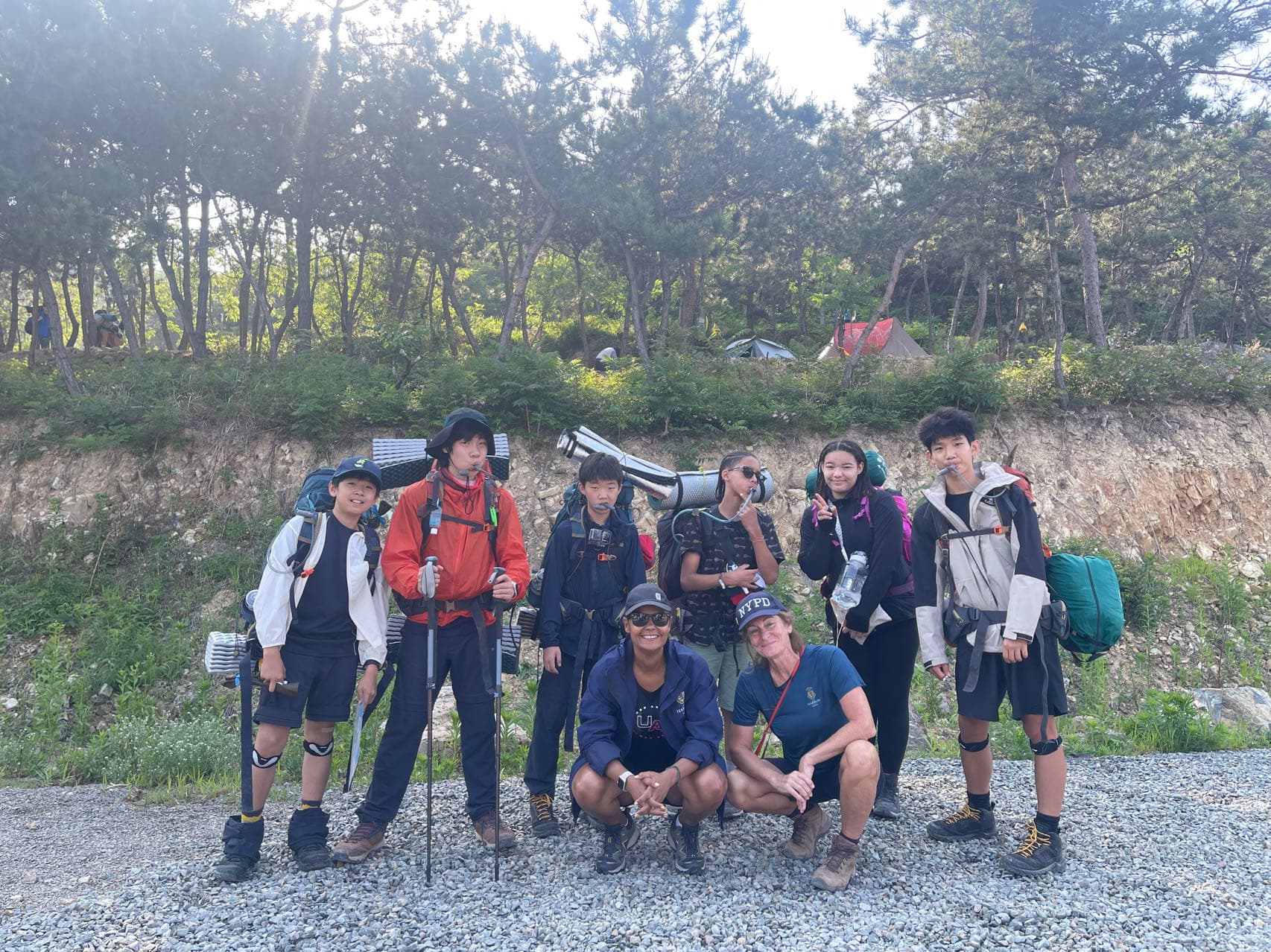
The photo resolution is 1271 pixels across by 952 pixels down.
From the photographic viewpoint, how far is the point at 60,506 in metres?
12.3

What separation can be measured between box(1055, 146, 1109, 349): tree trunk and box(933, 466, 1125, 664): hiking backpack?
14367mm

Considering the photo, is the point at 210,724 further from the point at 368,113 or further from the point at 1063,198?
the point at 1063,198

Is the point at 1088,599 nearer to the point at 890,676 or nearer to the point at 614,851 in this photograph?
the point at 890,676

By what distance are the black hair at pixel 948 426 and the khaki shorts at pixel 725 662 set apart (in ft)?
5.57

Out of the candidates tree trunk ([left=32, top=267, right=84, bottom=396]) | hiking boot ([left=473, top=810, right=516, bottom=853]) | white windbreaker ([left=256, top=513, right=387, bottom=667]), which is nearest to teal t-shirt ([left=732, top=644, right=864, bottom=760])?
hiking boot ([left=473, top=810, right=516, bottom=853])

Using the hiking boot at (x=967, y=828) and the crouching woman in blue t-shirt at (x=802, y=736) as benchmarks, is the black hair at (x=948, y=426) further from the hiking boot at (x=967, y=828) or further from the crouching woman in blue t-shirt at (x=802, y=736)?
the hiking boot at (x=967, y=828)

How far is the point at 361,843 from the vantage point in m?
4.43

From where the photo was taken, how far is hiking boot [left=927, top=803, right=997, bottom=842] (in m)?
4.66

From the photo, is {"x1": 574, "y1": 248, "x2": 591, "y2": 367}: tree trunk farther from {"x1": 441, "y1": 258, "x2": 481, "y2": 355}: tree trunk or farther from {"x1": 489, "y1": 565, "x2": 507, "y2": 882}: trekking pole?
{"x1": 489, "y1": 565, "x2": 507, "y2": 882}: trekking pole

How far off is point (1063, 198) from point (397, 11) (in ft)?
47.8

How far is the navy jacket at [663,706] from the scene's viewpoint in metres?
4.30

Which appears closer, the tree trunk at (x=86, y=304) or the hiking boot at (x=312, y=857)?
the hiking boot at (x=312, y=857)

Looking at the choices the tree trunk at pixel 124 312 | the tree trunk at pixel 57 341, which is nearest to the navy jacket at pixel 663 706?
the tree trunk at pixel 57 341

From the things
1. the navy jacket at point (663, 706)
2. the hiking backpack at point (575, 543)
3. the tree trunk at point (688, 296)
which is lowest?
the navy jacket at point (663, 706)
